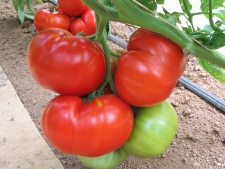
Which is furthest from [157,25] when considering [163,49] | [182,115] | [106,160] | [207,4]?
[182,115]

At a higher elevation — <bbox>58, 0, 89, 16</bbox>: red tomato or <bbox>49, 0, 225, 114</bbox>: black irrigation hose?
<bbox>49, 0, 225, 114</bbox>: black irrigation hose

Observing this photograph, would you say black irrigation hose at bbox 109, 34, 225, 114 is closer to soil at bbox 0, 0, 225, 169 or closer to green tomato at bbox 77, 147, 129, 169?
soil at bbox 0, 0, 225, 169

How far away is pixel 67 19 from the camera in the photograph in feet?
5.58

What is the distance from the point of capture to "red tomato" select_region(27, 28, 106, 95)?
0.75m

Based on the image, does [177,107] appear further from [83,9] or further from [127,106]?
[83,9]

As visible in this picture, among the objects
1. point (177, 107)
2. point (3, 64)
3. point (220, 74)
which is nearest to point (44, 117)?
point (220, 74)

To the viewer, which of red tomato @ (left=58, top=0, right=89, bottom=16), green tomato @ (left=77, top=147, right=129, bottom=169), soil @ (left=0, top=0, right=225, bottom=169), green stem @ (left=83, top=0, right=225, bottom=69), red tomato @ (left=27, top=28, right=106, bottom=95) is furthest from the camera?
red tomato @ (left=58, top=0, right=89, bottom=16)

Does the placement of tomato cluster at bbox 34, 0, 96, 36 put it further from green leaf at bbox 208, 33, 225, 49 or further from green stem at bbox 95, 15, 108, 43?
green leaf at bbox 208, 33, 225, 49

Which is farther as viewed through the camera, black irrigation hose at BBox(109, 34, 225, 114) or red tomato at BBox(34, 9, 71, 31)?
red tomato at BBox(34, 9, 71, 31)

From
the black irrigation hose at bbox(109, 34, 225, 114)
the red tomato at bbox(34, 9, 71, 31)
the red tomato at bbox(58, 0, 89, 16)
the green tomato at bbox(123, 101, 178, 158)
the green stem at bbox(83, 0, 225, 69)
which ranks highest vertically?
the green stem at bbox(83, 0, 225, 69)

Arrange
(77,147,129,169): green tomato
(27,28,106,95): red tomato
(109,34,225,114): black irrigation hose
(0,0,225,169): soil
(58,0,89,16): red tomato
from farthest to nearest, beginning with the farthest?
(58,0,89,16): red tomato → (109,34,225,114): black irrigation hose → (0,0,225,169): soil → (77,147,129,169): green tomato → (27,28,106,95): red tomato

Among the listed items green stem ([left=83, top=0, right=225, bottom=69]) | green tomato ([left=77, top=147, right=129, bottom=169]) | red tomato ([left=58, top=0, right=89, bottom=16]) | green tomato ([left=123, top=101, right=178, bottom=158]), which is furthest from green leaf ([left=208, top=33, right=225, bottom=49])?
red tomato ([left=58, top=0, right=89, bottom=16])

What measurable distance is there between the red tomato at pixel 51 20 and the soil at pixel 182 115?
0.34ft

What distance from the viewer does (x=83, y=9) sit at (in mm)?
1671
